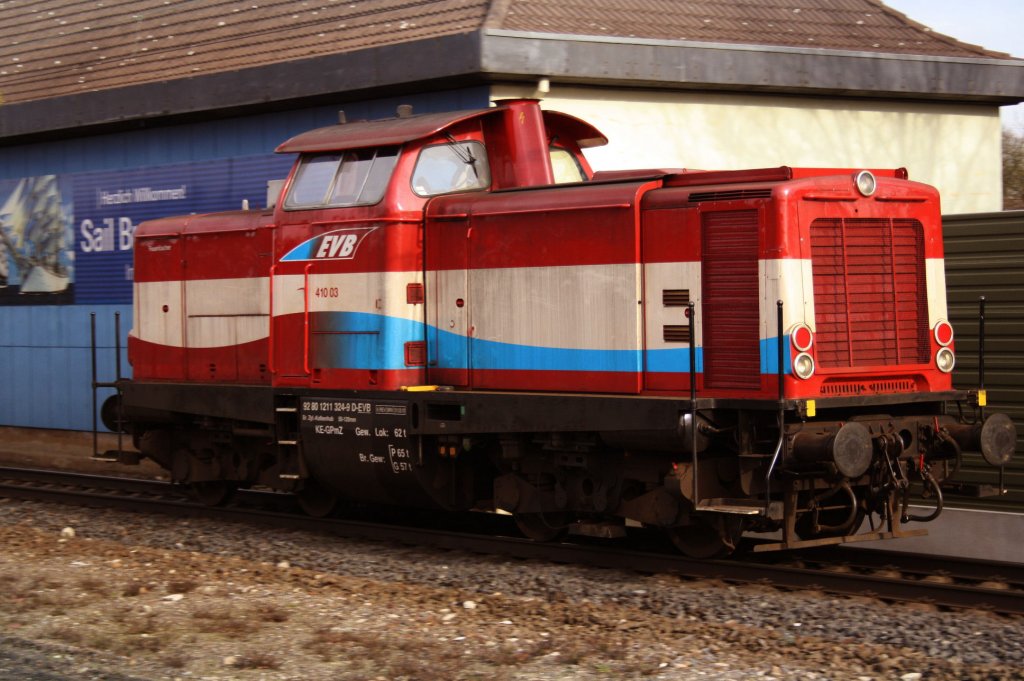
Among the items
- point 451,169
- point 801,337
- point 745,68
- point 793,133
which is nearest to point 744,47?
point 745,68

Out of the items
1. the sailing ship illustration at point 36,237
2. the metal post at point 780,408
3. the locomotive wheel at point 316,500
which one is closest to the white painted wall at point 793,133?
the locomotive wheel at point 316,500

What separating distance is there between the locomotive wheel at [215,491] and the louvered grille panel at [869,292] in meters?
6.15

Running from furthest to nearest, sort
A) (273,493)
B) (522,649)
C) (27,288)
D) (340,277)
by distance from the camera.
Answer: (27,288) < (273,493) < (340,277) < (522,649)

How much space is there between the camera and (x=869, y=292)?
Result: 8.32 m

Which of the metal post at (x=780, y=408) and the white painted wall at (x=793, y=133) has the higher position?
the white painted wall at (x=793, y=133)

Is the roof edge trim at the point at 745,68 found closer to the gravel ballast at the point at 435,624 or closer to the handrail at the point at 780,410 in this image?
the gravel ballast at the point at 435,624

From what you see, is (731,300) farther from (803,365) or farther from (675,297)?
(803,365)

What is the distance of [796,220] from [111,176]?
435 inches

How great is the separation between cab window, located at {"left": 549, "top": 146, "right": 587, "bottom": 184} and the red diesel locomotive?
2 centimetres

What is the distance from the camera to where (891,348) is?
8.42m

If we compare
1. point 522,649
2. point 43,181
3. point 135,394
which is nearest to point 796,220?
point 522,649

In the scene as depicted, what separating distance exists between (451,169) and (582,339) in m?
2.00

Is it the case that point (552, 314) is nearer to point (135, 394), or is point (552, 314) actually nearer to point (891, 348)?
point (891, 348)

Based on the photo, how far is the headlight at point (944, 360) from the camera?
339 inches
